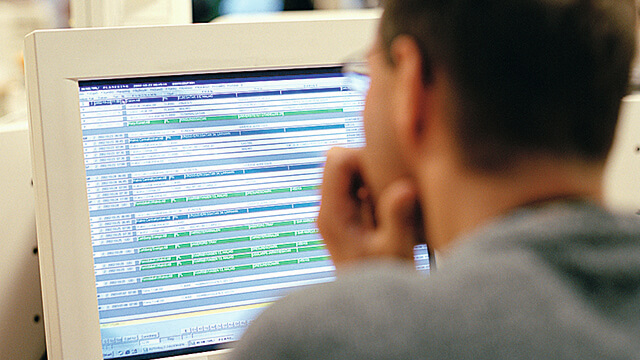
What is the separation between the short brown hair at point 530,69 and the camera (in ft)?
1.28

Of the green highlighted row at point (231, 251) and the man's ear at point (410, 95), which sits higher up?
the man's ear at point (410, 95)

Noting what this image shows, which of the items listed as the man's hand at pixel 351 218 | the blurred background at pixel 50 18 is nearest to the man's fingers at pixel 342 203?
the man's hand at pixel 351 218

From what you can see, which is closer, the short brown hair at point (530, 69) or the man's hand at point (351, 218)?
the short brown hair at point (530, 69)

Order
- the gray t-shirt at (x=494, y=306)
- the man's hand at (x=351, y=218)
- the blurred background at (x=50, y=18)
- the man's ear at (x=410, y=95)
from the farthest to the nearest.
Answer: the blurred background at (x=50, y=18) → the man's hand at (x=351, y=218) → the man's ear at (x=410, y=95) → the gray t-shirt at (x=494, y=306)

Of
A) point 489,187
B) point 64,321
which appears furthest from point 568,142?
point 64,321

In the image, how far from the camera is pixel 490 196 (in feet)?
1.39

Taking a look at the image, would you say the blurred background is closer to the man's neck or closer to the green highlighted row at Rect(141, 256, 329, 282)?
the green highlighted row at Rect(141, 256, 329, 282)

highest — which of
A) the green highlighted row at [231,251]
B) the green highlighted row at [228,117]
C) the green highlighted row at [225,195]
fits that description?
the green highlighted row at [228,117]

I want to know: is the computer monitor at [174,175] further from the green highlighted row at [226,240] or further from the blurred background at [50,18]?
the blurred background at [50,18]

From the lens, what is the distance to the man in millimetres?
323

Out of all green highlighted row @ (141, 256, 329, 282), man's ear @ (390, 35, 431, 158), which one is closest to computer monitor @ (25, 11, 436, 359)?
green highlighted row @ (141, 256, 329, 282)

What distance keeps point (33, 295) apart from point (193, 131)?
365 mm

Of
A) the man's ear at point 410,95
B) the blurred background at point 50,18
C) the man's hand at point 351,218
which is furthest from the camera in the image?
the blurred background at point 50,18

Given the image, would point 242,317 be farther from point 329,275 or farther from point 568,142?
point 568,142
